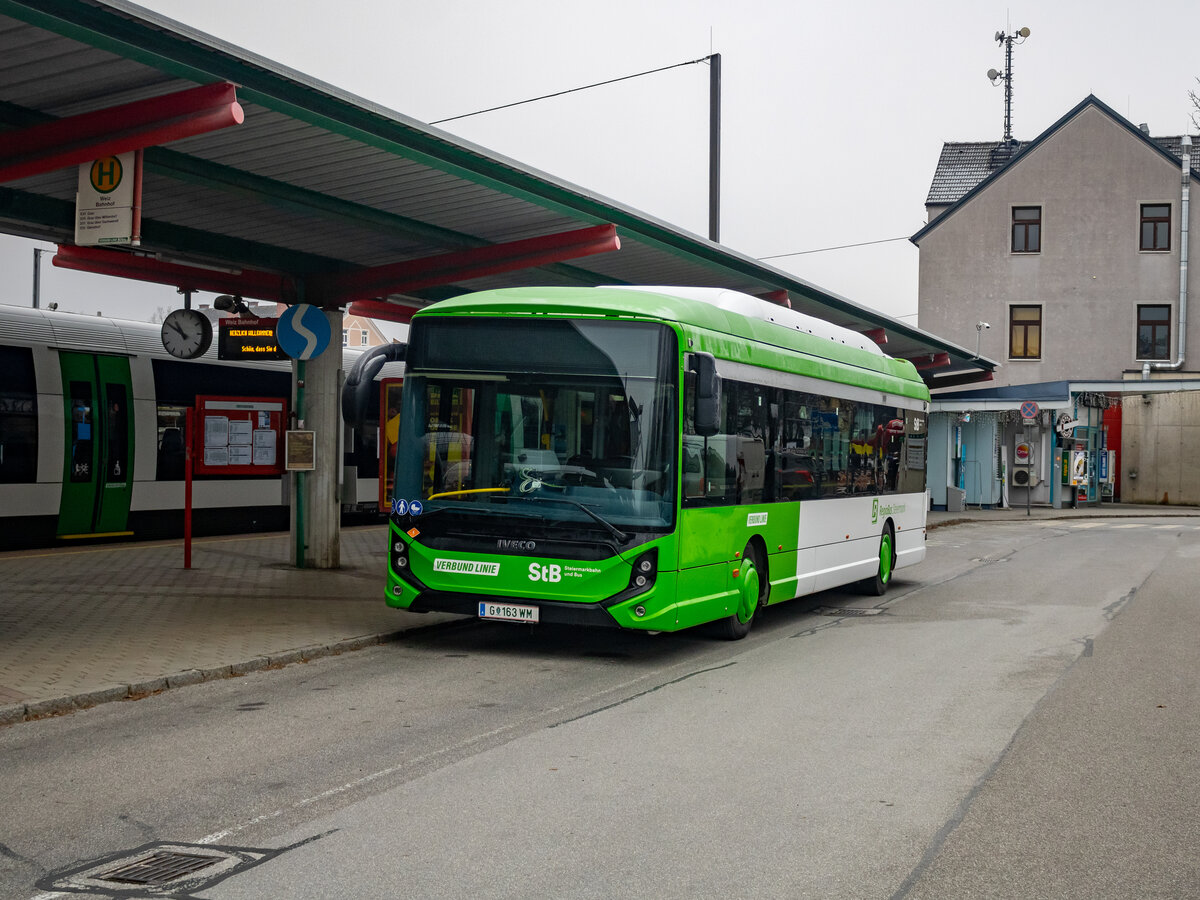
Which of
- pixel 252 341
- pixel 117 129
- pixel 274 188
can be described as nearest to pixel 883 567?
pixel 252 341

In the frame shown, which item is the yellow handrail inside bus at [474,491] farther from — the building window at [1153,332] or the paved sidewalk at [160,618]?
the building window at [1153,332]

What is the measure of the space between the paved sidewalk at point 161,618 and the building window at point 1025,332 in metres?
34.3

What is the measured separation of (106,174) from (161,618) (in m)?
4.01

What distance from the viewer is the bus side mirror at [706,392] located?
979 centimetres

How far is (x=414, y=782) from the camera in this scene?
622cm

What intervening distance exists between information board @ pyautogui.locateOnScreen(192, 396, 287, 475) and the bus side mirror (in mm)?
12168

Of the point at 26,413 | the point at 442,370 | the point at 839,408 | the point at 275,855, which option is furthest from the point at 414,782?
the point at 26,413

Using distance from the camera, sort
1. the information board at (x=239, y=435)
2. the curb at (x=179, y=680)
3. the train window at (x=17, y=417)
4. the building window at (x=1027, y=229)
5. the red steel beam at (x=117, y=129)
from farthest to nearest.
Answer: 1. the building window at (x=1027, y=229)
2. the information board at (x=239, y=435)
3. the train window at (x=17, y=417)
4. the red steel beam at (x=117, y=129)
5. the curb at (x=179, y=680)

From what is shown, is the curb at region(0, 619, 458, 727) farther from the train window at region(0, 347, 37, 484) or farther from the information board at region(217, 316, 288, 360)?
the train window at region(0, 347, 37, 484)

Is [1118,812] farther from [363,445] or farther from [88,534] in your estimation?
[363,445]

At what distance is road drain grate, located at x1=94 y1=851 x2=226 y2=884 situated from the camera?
4.72m

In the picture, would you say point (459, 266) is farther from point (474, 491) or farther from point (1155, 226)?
point (1155, 226)

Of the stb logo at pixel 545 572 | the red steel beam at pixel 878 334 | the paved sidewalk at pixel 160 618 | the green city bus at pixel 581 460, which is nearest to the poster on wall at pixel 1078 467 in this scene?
the red steel beam at pixel 878 334

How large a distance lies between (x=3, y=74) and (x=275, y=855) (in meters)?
6.27
